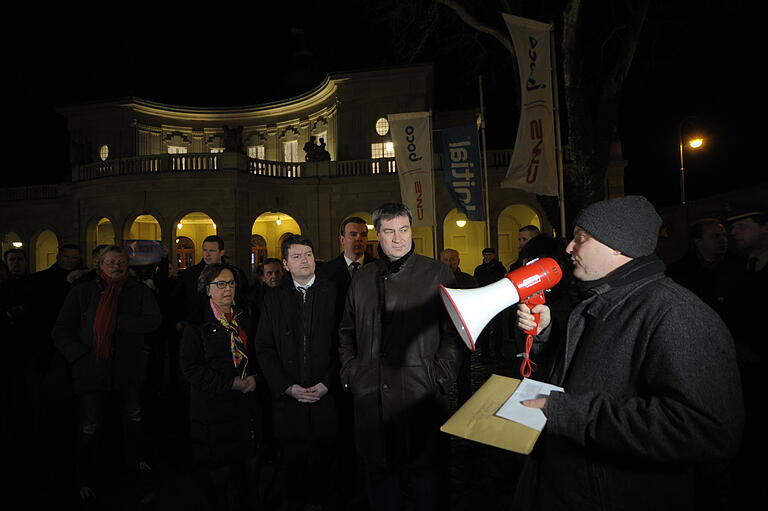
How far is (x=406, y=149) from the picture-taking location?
1240 centimetres

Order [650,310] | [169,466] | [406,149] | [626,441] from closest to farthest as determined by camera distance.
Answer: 1. [626,441]
2. [650,310]
3. [169,466]
4. [406,149]

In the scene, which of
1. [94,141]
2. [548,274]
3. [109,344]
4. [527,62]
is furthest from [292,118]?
[548,274]

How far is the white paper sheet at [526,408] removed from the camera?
1.72 meters

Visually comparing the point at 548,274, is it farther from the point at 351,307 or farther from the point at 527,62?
the point at 527,62

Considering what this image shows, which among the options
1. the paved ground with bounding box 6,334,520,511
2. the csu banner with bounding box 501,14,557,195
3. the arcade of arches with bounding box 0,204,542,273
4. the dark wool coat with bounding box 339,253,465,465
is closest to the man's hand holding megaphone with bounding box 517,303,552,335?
the dark wool coat with bounding box 339,253,465,465

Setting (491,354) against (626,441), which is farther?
(491,354)

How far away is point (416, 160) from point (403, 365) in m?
10.0

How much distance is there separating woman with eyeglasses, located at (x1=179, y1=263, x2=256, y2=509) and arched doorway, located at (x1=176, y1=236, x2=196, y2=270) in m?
25.5

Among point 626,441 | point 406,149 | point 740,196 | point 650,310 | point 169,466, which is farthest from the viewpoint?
point 740,196

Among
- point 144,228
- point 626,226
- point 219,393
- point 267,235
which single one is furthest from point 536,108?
point 144,228

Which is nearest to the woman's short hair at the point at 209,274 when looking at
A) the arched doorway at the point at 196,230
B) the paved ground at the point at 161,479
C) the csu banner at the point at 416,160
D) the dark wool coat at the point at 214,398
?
the dark wool coat at the point at 214,398

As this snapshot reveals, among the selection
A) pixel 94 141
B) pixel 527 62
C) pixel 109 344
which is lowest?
pixel 109 344

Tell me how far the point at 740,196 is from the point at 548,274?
15.6 metres

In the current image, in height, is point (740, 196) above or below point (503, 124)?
below
